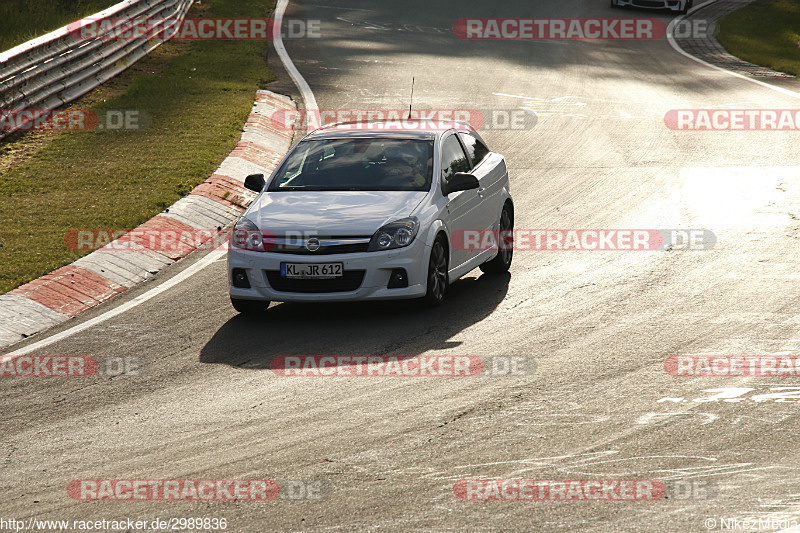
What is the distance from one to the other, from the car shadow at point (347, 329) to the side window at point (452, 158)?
1.18 meters

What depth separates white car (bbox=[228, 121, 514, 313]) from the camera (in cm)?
901

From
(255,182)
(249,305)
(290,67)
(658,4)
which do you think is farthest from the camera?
(658,4)

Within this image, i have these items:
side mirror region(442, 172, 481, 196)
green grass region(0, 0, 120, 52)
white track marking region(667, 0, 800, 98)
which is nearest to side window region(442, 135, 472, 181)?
side mirror region(442, 172, 481, 196)

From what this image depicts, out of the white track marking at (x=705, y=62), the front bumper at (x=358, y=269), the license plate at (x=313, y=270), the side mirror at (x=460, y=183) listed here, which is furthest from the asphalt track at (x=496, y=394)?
the white track marking at (x=705, y=62)

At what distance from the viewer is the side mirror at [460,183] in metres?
9.80

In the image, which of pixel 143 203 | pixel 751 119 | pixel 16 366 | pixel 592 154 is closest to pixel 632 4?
pixel 751 119

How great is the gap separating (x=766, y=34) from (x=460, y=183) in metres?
22.6

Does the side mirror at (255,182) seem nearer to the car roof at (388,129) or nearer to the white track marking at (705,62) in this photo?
the car roof at (388,129)

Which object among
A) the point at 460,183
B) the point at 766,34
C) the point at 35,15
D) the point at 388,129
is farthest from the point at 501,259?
the point at 766,34

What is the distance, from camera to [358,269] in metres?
8.95

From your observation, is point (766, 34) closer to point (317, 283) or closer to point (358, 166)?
point (358, 166)

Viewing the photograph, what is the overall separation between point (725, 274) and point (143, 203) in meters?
6.75

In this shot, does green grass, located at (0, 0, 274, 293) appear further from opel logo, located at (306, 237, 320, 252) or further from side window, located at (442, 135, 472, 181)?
side window, located at (442, 135, 472, 181)

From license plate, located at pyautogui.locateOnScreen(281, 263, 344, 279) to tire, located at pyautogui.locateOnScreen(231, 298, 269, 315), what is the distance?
0.47 meters
